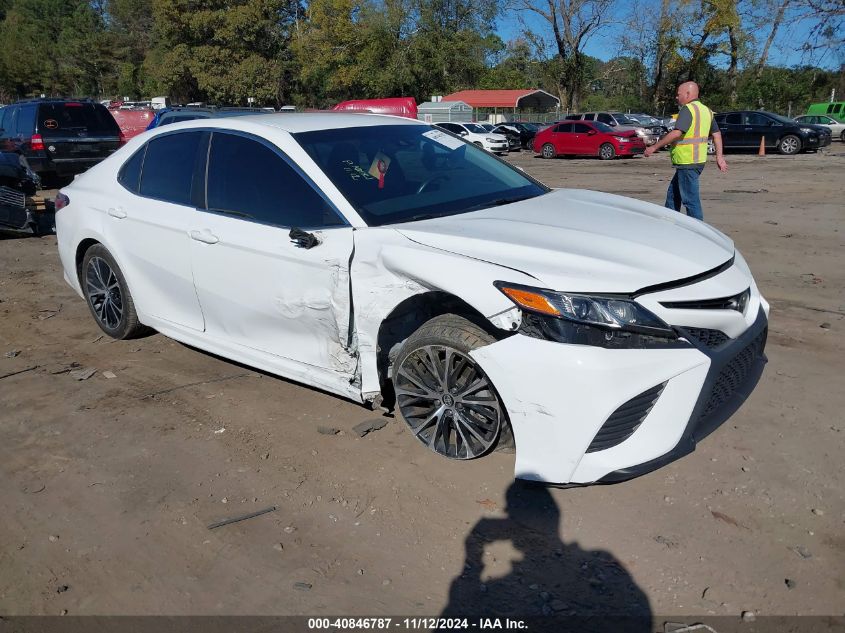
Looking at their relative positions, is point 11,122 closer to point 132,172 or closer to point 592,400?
point 132,172

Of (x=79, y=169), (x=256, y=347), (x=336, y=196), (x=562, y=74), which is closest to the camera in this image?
(x=336, y=196)

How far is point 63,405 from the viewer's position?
14.9 feet

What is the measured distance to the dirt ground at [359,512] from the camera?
276cm

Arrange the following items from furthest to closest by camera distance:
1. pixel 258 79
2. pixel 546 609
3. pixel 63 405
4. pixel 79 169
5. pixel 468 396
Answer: pixel 258 79 → pixel 79 169 → pixel 63 405 → pixel 468 396 → pixel 546 609

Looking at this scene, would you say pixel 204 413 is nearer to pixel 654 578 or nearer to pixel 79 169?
pixel 654 578

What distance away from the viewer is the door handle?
4.22 meters

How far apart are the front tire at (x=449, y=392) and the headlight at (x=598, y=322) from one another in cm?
34

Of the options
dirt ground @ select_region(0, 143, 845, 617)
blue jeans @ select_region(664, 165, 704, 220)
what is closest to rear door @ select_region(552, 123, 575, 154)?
blue jeans @ select_region(664, 165, 704, 220)

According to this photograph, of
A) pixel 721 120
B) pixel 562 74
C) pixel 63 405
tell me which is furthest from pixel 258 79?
pixel 63 405

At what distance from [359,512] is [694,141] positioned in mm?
5970

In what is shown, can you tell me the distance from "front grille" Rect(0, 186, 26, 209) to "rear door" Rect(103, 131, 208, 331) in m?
5.80

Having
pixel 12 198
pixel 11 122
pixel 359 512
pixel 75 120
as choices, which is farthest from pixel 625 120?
pixel 359 512

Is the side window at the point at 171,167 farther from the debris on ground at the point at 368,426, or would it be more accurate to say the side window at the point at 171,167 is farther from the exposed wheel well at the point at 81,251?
the debris on ground at the point at 368,426

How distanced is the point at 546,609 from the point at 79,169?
49.9ft
